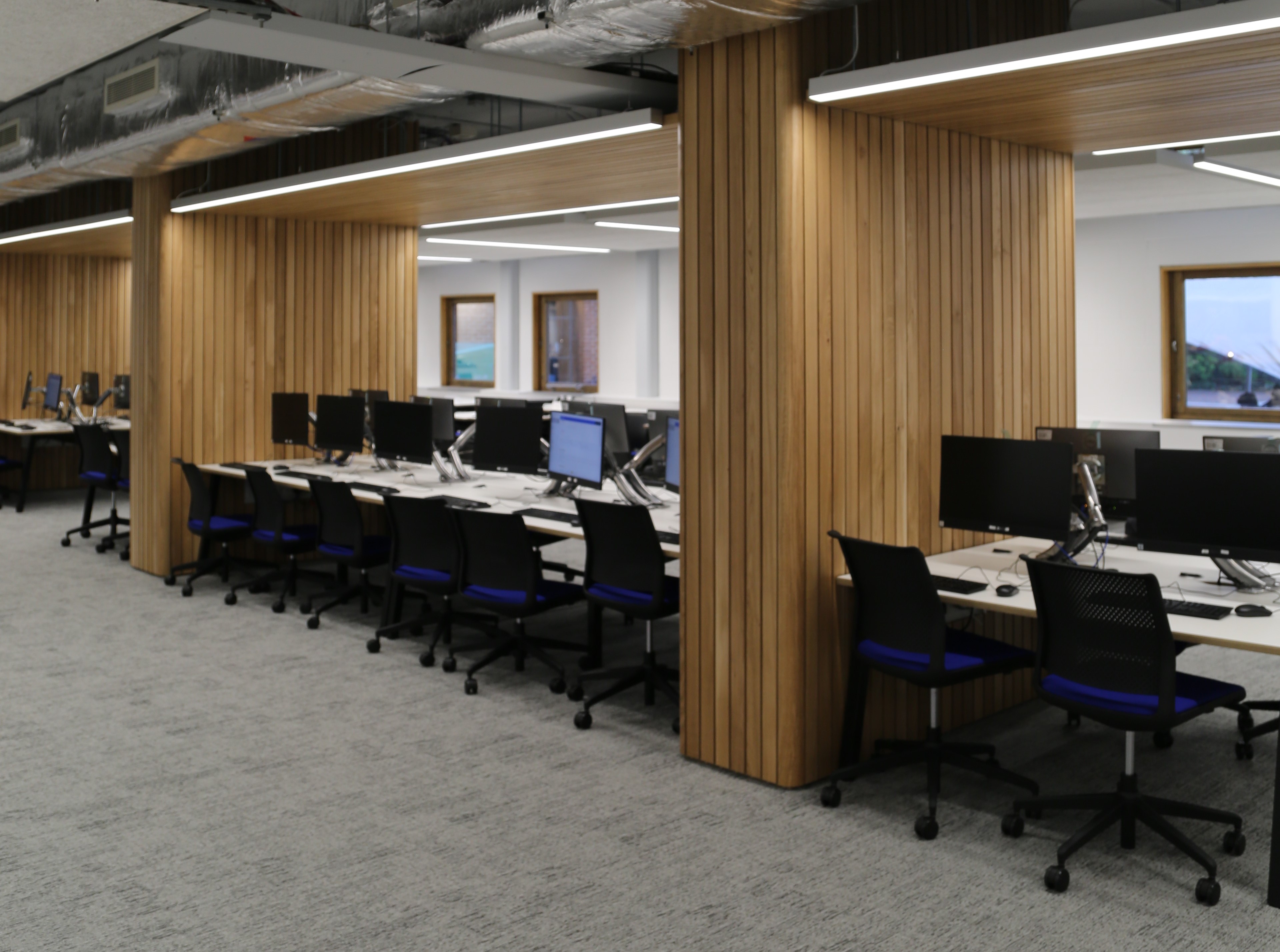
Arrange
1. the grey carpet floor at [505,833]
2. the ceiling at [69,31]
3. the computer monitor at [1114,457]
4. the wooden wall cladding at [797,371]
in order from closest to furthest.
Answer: the grey carpet floor at [505,833], the wooden wall cladding at [797,371], the ceiling at [69,31], the computer monitor at [1114,457]

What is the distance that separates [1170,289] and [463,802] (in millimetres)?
9208

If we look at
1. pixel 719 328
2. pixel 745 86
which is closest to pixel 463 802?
pixel 719 328

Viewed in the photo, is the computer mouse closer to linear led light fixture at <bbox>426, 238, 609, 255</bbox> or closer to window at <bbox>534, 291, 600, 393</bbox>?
linear led light fixture at <bbox>426, 238, 609, 255</bbox>

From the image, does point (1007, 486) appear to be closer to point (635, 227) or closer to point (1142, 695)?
point (1142, 695)

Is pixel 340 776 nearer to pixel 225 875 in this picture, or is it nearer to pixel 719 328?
pixel 225 875

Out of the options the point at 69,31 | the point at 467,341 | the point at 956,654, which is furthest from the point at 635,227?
the point at 467,341

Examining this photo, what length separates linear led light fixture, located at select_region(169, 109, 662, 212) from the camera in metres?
5.02

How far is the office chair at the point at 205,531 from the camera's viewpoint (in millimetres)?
8023

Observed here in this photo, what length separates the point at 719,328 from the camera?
4656mm

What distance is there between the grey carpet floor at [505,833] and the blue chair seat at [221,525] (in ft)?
6.33

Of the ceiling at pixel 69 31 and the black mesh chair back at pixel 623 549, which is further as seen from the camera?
the black mesh chair back at pixel 623 549

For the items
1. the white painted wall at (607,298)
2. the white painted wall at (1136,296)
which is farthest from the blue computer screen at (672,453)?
the white painted wall at (607,298)

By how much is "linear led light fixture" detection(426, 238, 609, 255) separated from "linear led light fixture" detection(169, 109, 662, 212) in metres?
4.10

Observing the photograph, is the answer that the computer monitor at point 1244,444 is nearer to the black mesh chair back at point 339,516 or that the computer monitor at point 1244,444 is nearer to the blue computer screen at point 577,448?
the blue computer screen at point 577,448
